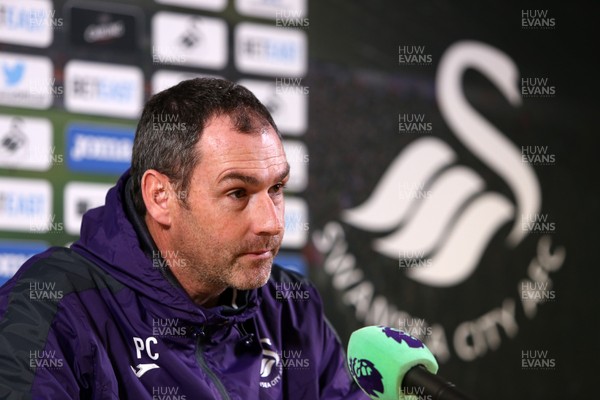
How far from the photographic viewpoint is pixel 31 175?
7.13 ft

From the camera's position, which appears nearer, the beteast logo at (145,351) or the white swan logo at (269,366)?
the beteast logo at (145,351)

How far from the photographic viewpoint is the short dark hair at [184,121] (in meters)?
1.36

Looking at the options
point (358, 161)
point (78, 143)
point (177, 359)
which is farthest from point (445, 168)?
point (177, 359)

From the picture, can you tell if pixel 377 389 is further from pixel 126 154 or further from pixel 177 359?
pixel 126 154

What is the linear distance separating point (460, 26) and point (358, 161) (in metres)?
0.62

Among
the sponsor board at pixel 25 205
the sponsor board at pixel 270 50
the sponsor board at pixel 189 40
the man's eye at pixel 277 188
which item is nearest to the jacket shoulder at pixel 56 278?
the man's eye at pixel 277 188

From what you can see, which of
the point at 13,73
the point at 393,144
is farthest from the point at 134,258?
the point at 393,144

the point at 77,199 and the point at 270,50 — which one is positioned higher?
the point at 270,50

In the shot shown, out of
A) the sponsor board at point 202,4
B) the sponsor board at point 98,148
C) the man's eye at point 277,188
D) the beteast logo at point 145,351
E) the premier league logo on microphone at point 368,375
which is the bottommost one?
the beteast logo at point 145,351

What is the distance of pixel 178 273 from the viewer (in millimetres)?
1415

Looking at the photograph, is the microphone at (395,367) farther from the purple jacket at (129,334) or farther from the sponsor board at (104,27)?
the sponsor board at (104,27)

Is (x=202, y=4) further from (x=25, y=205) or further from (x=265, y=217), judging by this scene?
(x=265, y=217)

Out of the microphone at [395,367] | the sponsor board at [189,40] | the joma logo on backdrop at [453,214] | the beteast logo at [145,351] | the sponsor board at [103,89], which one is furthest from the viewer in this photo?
the joma logo on backdrop at [453,214]

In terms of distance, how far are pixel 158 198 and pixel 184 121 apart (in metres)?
0.14
